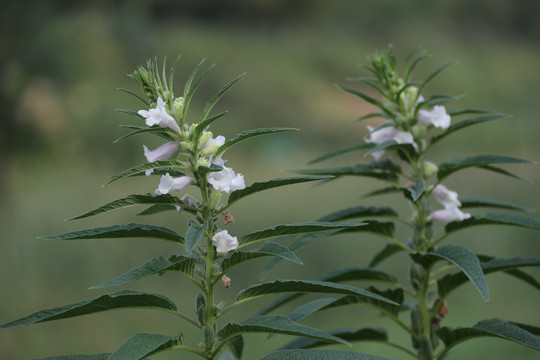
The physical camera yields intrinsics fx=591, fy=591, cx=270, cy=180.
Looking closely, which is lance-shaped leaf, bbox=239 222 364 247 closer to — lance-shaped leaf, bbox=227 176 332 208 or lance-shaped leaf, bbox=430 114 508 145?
lance-shaped leaf, bbox=227 176 332 208

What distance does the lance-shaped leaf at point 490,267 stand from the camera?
1.37ft

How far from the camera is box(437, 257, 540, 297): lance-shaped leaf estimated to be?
42 cm

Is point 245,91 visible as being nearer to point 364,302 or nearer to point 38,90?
point 38,90

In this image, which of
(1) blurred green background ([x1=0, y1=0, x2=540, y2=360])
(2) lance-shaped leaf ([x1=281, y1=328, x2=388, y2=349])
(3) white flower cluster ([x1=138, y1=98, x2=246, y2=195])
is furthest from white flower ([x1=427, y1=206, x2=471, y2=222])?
(1) blurred green background ([x1=0, y1=0, x2=540, y2=360])

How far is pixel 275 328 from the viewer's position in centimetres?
29

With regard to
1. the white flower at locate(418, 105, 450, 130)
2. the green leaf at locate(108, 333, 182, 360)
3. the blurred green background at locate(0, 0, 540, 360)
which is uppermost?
the blurred green background at locate(0, 0, 540, 360)

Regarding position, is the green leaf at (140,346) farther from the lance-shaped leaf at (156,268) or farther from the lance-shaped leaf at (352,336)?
the lance-shaped leaf at (352,336)

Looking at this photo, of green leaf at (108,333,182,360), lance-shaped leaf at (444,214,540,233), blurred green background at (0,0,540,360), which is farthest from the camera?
blurred green background at (0,0,540,360)

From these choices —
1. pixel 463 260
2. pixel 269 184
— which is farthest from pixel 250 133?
pixel 463 260

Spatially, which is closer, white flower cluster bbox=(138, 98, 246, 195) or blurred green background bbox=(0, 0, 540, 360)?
white flower cluster bbox=(138, 98, 246, 195)

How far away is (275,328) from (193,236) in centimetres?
6

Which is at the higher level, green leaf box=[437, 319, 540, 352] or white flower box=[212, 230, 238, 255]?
white flower box=[212, 230, 238, 255]

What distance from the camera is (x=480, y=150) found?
2.62m

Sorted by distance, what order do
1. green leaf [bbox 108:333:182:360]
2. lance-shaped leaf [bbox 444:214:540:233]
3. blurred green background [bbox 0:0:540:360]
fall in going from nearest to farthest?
green leaf [bbox 108:333:182:360] < lance-shaped leaf [bbox 444:214:540:233] < blurred green background [bbox 0:0:540:360]
